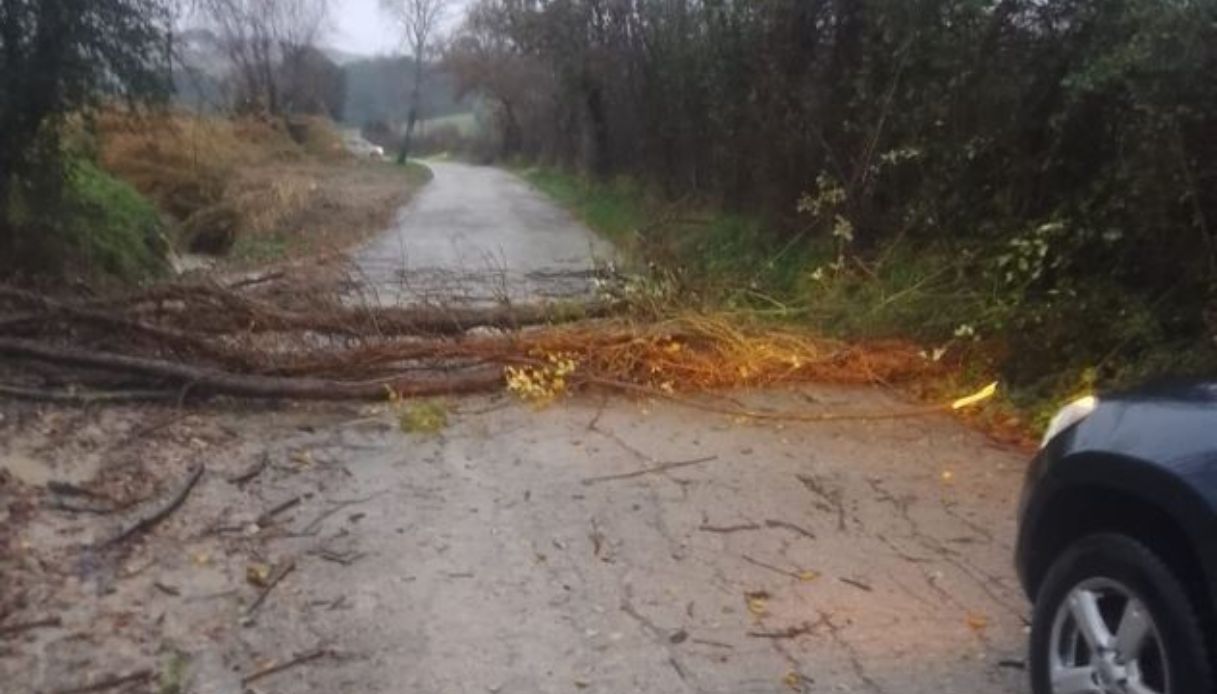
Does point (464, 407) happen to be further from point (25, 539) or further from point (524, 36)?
point (524, 36)

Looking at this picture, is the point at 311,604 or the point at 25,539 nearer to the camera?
the point at 311,604

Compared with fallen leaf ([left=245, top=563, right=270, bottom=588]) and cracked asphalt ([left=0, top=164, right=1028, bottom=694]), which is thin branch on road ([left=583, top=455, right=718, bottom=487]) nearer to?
cracked asphalt ([left=0, top=164, right=1028, bottom=694])

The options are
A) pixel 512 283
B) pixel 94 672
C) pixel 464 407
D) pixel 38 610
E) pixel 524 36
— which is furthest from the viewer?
pixel 524 36

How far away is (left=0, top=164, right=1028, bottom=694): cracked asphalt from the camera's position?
→ 5.14 m

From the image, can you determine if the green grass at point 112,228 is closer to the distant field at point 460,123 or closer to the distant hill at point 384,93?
the distant hill at point 384,93

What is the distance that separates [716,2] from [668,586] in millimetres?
11336

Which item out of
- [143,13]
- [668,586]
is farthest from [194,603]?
[143,13]

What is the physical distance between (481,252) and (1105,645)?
1634 centimetres

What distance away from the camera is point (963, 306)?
1036cm

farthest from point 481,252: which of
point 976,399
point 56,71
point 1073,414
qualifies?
point 1073,414

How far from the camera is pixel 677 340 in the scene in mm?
9805

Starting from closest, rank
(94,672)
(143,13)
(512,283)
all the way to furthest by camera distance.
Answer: (94,672), (143,13), (512,283)

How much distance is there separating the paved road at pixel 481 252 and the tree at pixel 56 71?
2.82 metres

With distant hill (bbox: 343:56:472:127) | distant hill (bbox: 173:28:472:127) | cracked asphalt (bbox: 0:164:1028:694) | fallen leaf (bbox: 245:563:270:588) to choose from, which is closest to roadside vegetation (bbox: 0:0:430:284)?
cracked asphalt (bbox: 0:164:1028:694)
